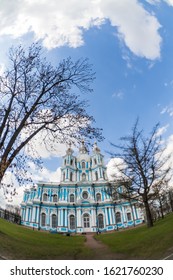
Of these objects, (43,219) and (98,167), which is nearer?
(43,219)

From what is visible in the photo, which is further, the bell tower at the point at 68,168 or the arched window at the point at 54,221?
the bell tower at the point at 68,168

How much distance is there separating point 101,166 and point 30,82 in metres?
40.0

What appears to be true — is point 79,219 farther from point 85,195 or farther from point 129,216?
point 129,216

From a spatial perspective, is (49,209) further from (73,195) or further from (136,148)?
(136,148)

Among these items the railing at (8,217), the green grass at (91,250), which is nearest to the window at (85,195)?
the railing at (8,217)

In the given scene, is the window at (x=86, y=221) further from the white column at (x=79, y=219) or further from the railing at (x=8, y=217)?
the railing at (x=8, y=217)

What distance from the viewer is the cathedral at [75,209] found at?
37.7 m

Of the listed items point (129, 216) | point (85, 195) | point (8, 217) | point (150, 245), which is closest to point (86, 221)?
point (85, 195)

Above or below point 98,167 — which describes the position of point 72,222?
below

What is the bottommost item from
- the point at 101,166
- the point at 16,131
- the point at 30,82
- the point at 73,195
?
the point at 16,131

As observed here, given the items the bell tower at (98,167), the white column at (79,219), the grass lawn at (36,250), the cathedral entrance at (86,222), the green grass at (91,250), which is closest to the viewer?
the green grass at (91,250)

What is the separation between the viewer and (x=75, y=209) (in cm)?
4003

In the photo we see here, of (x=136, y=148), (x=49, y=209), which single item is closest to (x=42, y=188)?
(x=49, y=209)
